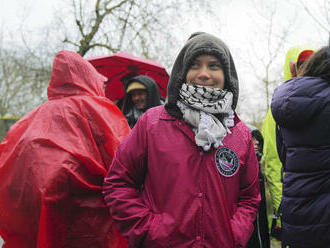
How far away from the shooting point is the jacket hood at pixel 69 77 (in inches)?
86.6

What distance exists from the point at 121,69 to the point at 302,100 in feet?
10.3

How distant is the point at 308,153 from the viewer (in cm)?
174

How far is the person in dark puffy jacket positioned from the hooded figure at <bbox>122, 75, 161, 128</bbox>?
1.86 m

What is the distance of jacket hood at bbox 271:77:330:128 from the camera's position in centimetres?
169

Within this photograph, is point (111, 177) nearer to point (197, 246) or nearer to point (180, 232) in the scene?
point (180, 232)

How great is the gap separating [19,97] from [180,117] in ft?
69.7

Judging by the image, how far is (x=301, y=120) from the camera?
1.73 meters

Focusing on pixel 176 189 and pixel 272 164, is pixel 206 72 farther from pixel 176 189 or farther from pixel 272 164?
pixel 272 164

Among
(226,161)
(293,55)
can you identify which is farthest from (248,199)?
(293,55)

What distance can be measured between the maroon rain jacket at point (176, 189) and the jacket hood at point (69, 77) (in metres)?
0.82

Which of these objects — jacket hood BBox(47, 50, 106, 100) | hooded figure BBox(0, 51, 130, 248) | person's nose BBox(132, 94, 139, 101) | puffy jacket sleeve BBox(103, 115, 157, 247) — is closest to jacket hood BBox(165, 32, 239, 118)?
puffy jacket sleeve BBox(103, 115, 157, 247)

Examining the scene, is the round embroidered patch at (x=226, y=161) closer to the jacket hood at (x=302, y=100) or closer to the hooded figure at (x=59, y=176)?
the jacket hood at (x=302, y=100)

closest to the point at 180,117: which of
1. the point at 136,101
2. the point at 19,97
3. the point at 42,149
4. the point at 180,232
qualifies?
the point at 180,232

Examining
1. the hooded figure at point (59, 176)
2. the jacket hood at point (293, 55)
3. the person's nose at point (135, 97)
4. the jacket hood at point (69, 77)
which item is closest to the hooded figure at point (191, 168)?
the hooded figure at point (59, 176)
